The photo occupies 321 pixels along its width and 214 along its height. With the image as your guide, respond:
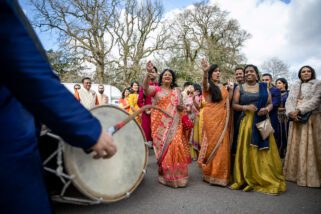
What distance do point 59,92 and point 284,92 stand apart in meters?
6.54

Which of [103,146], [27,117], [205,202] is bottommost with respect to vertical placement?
[205,202]

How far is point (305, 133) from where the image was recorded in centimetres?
378

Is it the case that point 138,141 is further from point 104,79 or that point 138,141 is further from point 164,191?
point 104,79

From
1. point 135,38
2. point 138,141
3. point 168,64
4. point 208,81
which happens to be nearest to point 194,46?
point 168,64

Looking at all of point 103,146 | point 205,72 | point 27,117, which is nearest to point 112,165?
point 103,146

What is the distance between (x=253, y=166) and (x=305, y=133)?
1.04 meters

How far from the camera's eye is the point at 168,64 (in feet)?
67.5

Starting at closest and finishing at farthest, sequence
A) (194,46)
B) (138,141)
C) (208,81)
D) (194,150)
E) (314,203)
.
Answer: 1. (138,141)
2. (314,203)
3. (208,81)
4. (194,150)
5. (194,46)

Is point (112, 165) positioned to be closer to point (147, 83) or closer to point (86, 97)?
point (147, 83)

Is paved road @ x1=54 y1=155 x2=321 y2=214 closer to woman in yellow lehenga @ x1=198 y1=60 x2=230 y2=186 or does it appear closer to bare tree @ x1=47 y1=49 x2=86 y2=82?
woman in yellow lehenga @ x1=198 y1=60 x2=230 y2=186

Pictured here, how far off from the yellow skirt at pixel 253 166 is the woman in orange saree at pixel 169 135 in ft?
2.60

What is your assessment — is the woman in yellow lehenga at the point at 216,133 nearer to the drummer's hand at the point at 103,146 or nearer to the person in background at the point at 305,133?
the person in background at the point at 305,133

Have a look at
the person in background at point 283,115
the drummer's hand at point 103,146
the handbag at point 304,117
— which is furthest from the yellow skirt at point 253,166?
the drummer's hand at point 103,146

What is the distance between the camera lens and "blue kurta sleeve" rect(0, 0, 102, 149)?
0.77 metres
